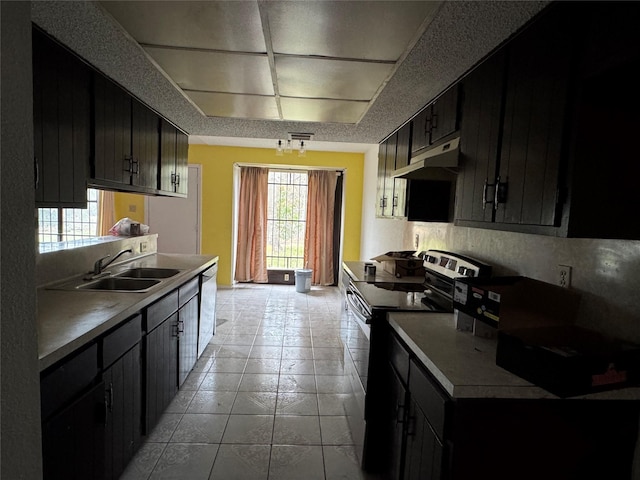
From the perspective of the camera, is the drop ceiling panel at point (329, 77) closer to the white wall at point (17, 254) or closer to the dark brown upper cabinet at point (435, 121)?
the dark brown upper cabinet at point (435, 121)

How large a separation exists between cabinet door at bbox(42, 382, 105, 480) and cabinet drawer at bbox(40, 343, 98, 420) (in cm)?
4

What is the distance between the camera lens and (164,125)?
121 inches

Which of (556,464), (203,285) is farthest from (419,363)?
(203,285)

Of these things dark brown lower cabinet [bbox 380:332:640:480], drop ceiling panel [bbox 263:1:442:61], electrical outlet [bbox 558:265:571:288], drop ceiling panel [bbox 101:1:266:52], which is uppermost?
drop ceiling panel [bbox 263:1:442:61]

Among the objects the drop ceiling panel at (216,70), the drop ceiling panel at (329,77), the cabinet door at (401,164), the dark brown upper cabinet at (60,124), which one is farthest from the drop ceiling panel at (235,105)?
the cabinet door at (401,164)

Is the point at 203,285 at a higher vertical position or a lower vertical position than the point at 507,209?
lower

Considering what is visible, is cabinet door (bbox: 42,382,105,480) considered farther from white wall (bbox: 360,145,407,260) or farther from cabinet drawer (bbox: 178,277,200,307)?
white wall (bbox: 360,145,407,260)

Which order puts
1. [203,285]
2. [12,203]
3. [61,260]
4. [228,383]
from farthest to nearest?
1. [203,285]
2. [228,383]
3. [61,260]
4. [12,203]

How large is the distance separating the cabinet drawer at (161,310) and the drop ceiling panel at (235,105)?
139 centimetres

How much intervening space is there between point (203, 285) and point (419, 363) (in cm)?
231

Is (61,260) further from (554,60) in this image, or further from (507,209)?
(554,60)

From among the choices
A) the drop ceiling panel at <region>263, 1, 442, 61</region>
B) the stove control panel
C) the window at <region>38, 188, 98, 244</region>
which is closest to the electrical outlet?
the stove control panel

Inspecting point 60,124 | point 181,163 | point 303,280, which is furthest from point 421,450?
point 303,280

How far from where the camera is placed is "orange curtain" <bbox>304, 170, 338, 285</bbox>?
6.80 meters
